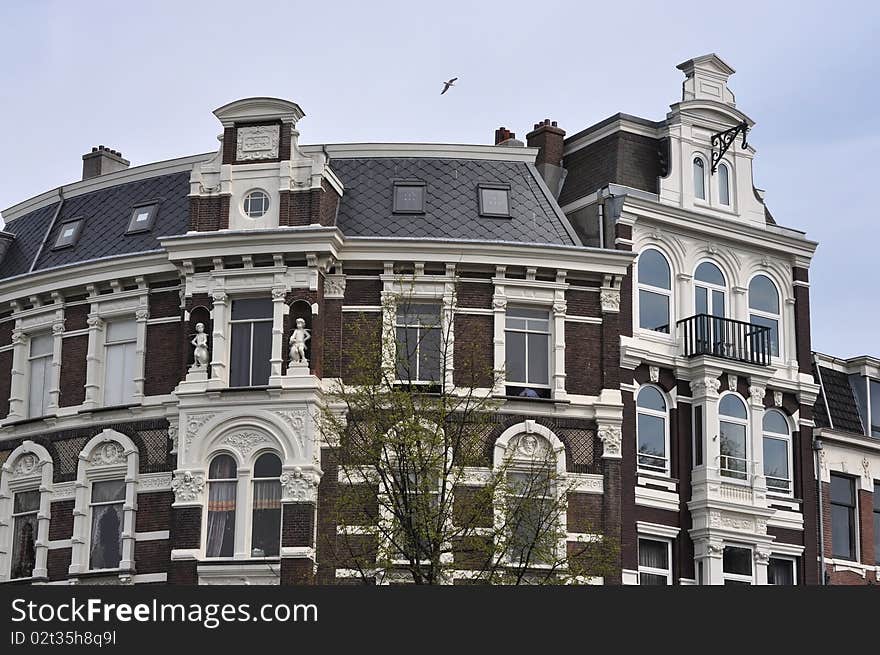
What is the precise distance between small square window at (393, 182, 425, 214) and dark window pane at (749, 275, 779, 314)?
9.01m

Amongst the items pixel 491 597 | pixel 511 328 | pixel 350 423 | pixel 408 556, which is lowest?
pixel 491 597

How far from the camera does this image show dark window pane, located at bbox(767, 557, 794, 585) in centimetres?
4400

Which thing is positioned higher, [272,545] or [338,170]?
[338,170]

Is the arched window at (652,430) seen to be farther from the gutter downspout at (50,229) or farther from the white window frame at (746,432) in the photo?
the gutter downspout at (50,229)

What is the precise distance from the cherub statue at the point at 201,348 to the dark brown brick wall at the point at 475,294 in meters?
6.11

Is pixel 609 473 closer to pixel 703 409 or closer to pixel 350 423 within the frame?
pixel 703 409

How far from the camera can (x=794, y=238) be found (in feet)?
152

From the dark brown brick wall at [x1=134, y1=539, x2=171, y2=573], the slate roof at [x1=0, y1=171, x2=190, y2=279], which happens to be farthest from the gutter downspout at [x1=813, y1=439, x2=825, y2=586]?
the slate roof at [x1=0, y1=171, x2=190, y2=279]

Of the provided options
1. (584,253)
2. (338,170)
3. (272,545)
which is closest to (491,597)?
(272,545)

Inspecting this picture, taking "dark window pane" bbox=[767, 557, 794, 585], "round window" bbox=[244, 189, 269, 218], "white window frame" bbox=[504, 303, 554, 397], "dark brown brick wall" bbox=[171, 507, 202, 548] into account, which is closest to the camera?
"dark brown brick wall" bbox=[171, 507, 202, 548]

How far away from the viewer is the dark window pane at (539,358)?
42.4m

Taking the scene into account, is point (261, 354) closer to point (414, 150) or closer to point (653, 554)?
point (414, 150)

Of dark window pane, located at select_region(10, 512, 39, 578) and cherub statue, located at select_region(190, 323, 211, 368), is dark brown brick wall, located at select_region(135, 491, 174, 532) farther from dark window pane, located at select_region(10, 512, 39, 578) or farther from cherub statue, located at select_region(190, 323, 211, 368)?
dark window pane, located at select_region(10, 512, 39, 578)

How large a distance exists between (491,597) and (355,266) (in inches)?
771
